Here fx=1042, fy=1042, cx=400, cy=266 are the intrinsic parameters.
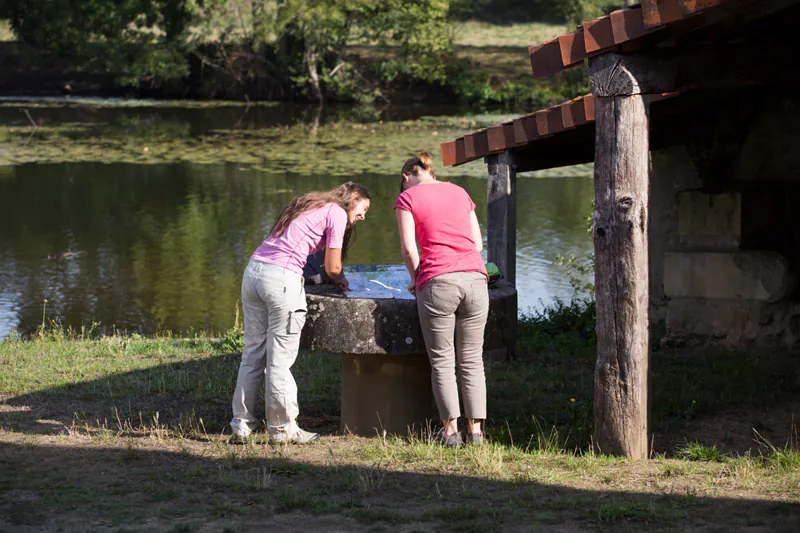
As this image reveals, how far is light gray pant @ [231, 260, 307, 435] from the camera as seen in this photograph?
20.2 ft

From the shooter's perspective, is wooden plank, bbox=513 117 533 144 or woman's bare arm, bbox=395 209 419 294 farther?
wooden plank, bbox=513 117 533 144

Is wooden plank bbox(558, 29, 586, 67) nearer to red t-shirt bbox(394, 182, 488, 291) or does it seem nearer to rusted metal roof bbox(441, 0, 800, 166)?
rusted metal roof bbox(441, 0, 800, 166)

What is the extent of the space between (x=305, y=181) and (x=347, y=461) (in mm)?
15957

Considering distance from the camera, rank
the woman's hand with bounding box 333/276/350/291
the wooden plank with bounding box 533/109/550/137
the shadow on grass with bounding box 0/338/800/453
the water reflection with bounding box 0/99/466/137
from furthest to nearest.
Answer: the water reflection with bounding box 0/99/466/137 → the wooden plank with bounding box 533/109/550/137 → the shadow on grass with bounding box 0/338/800/453 → the woman's hand with bounding box 333/276/350/291

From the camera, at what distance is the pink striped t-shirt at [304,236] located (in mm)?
6227

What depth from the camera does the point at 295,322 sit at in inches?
244

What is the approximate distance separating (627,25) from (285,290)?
2438 millimetres

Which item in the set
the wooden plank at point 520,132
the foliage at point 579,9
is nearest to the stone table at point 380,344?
the wooden plank at point 520,132

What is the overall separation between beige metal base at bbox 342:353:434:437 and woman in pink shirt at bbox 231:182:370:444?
38 cm

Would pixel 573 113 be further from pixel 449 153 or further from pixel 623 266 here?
pixel 623 266

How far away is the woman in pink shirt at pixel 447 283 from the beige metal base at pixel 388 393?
0.40 meters

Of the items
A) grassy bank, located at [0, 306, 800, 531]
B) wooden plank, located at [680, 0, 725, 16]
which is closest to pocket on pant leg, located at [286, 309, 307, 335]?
grassy bank, located at [0, 306, 800, 531]

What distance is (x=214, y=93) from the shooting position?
1569 inches

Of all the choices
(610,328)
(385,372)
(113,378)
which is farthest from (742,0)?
(113,378)
